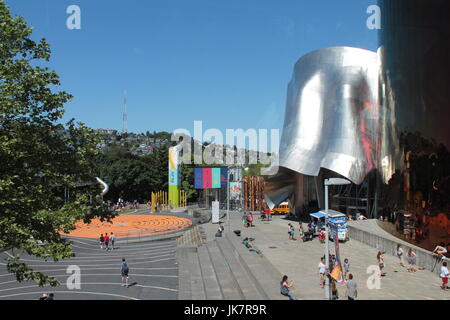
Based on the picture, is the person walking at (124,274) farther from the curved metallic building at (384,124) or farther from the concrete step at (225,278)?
the curved metallic building at (384,124)

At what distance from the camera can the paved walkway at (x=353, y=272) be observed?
40.8 feet

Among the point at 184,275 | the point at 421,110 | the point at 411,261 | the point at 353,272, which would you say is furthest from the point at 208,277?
the point at 421,110

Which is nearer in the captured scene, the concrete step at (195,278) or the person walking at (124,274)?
the concrete step at (195,278)

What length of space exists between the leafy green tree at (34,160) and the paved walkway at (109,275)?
6303 millimetres

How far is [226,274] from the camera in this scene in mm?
16172

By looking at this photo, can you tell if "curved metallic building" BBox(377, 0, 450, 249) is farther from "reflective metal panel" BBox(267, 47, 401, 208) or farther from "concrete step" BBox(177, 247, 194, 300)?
"concrete step" BBox(177, 247, 194, 300)

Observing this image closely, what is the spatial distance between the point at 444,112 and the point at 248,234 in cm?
1632

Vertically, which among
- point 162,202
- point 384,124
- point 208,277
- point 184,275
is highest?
point 384,124

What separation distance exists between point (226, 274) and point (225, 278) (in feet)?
2.08

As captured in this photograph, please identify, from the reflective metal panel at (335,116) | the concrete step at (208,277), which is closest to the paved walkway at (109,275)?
the concrete step at (208,277)

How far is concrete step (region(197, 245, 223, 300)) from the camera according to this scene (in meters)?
13.9

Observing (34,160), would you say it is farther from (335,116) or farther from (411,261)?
(335,116)

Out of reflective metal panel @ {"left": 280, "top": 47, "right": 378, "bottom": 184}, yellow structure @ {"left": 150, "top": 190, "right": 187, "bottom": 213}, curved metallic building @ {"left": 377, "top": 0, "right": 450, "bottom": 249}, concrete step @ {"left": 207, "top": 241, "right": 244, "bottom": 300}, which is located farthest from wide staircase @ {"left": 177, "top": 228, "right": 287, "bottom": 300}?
yellow structure @ {"left": 150, "top": 190, "right": 187, "bottom": 213}

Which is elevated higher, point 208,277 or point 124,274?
point 124,274
